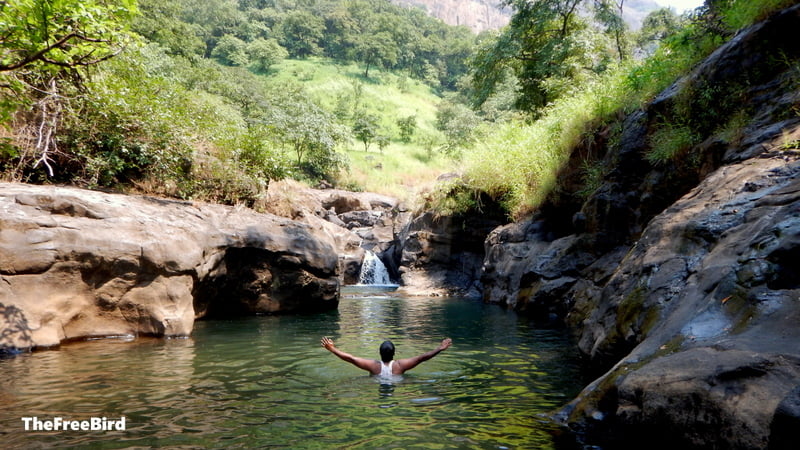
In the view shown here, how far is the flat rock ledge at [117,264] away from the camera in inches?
290

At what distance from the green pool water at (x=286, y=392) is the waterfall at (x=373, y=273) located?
43.2ft

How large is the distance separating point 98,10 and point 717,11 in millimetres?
8842

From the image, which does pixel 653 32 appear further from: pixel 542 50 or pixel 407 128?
pixel 407 128

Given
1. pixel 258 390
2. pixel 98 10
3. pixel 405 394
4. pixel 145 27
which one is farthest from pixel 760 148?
pixel 145 27

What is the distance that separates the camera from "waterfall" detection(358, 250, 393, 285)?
896 inches

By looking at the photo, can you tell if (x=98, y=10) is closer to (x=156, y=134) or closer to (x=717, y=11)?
(x=156, y=134)

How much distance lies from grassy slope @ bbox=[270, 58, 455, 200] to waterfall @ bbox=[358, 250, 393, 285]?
3717mm

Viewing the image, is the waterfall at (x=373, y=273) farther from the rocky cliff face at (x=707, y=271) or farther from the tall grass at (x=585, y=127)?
the rocky cliff face at (x=707, y=271)

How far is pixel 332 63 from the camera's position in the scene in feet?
254

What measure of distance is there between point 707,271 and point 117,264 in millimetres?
8354

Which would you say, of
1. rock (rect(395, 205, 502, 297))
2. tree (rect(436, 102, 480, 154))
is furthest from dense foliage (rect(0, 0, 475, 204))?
tree (rect(436, 102, 480, 154))

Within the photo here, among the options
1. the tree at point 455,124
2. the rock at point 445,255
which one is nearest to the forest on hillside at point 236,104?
the rock at point 445,255

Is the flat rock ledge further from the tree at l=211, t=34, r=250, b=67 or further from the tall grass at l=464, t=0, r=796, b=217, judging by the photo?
the tree at l=211, t=34, r=250, b=67

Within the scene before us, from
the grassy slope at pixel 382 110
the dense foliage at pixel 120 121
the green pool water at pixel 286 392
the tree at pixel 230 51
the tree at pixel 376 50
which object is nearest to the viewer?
the green pool water at pixel 286 392
